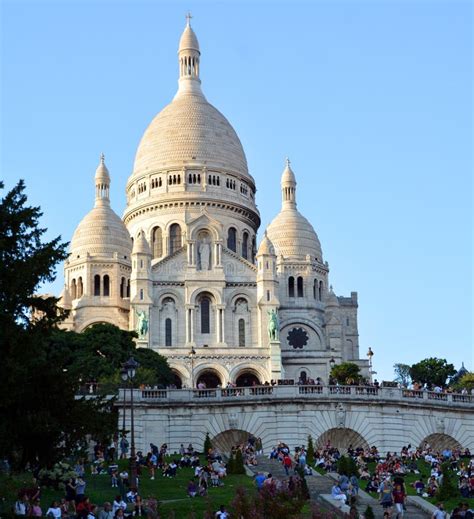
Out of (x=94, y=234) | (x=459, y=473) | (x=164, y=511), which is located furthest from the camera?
(x=94, y=234)

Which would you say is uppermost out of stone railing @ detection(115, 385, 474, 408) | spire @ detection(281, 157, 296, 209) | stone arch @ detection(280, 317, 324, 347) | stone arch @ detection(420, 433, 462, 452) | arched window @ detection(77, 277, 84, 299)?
spire @ detection(281, 157, 296, 209)

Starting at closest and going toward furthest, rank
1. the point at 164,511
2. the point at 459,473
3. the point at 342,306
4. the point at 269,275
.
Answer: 1. the point at 164,511
2. the point at 459,473
3. the point at 269,275
4. the point at 342,306

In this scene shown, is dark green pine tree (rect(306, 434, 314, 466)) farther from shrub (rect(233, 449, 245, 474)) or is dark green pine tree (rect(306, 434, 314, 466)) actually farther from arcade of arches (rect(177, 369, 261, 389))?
arcade of arches (rect(177, 369, 261, 389))

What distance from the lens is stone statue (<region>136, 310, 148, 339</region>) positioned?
316 ft

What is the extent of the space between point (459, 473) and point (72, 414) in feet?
50.4

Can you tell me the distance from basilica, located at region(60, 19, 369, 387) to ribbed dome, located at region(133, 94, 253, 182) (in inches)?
4.5

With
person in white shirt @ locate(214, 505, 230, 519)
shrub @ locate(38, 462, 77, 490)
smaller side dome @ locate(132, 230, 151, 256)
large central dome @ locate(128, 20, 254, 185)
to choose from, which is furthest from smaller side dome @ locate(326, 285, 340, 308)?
person in white shirt @ locate(214, 505, 230, 519)

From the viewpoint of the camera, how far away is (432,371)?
106 meters

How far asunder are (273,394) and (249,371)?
4473cm

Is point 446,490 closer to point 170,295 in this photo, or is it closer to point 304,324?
point 170,295

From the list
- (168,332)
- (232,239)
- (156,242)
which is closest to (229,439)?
(168,332)

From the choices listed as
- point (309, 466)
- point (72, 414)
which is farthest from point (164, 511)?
point (309, 466)

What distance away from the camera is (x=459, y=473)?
146 feet

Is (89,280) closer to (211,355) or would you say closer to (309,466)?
(211,355)
